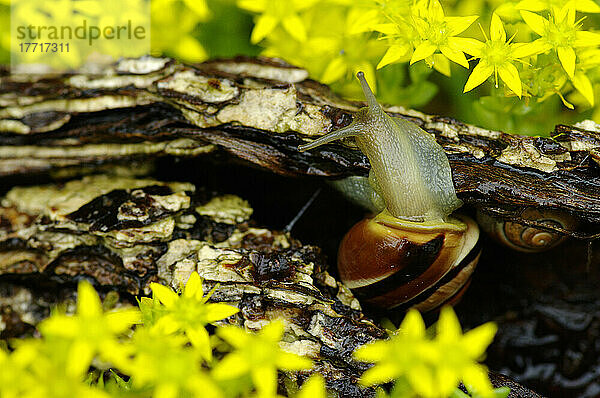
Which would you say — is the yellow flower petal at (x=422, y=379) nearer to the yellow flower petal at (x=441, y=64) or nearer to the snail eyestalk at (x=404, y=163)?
the snail eyestalk at (x=404, y=163)

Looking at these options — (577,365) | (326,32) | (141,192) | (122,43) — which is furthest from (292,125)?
(577,365)

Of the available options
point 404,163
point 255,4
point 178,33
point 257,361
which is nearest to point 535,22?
point 404,163

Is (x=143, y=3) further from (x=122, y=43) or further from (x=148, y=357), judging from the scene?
(x=148, y=357)

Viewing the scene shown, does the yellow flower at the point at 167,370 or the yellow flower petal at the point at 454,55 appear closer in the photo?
the yellow flower at the point at 167,370

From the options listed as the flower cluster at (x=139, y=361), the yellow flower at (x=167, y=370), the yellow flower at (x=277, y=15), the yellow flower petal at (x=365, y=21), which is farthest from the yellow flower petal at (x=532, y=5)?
the yellow flower at (x=167, y=370)

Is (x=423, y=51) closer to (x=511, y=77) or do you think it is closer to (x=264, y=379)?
(x=511, y=77)
